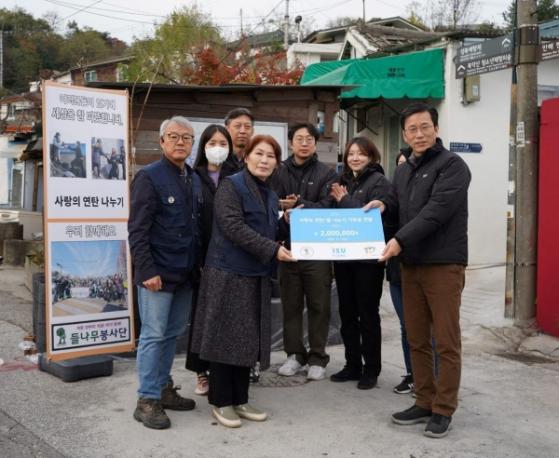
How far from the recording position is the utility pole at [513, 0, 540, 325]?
269 inches

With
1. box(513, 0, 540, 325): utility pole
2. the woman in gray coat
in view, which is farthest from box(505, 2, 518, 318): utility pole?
the woman in gray coat

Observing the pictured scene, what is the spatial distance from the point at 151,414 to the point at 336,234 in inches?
67.9

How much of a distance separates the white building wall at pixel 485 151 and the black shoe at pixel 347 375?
5.91 metres

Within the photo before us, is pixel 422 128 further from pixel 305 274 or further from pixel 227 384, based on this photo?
pixel 227 384

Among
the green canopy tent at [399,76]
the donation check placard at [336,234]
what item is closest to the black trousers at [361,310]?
the donation check placard at [336,234]

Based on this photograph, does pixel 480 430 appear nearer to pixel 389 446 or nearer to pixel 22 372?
pixel 389 446

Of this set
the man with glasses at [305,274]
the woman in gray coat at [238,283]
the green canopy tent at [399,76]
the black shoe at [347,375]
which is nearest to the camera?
the woman in gray coat at [238,283]

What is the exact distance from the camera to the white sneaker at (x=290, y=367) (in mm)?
5719

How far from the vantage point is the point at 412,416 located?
4.45 metres

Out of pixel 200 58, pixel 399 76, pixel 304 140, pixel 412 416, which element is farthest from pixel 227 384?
pixel 200 58

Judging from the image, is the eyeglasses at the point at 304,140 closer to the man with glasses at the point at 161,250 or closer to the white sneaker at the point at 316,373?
the man with glasses at the point at 161,250

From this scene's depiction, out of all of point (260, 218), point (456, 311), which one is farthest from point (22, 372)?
point (456, 311)

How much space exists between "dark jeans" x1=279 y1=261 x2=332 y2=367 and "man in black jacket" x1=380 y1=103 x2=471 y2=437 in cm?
127

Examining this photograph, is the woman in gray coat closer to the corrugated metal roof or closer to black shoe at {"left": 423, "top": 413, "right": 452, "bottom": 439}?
black shoe at {"left": 423, "top": 413, "right": 452, "bottom": 439}
